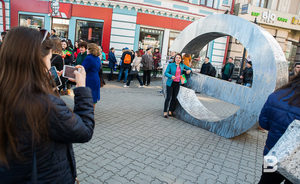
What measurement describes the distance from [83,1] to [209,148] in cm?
1130

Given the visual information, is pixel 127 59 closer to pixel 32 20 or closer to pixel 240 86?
pixel 32 20

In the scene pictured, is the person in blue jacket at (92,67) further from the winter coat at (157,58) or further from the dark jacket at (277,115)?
the winter coat at (157,58)

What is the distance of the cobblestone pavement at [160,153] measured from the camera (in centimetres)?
346

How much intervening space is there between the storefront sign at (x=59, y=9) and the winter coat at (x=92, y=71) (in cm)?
904

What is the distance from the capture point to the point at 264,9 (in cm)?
1573

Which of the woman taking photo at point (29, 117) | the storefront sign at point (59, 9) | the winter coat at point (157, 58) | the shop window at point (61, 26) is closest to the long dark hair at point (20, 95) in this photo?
the woman taking photo at point (29, 117)

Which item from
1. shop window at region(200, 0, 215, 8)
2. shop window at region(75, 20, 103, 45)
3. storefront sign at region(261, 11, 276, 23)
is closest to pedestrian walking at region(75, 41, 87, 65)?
shop window at region(75, 20, 103, 45)

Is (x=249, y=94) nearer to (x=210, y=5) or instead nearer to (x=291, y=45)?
(x=210, y=5)

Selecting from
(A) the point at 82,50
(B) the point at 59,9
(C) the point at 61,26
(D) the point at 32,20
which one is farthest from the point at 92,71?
(D) the point at 32,20

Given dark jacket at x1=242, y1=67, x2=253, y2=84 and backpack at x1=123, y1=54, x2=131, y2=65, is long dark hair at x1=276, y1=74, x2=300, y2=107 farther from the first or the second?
backpack at x1=123, y1=54, x2=131, y2=65

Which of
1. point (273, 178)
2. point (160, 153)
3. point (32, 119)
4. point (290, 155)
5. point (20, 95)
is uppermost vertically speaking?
point (20, 95)

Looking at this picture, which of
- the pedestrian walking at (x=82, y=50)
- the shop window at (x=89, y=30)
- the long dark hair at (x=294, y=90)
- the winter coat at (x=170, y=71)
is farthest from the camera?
the shop window at (x=89, y=30)

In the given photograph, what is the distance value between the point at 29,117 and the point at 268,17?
17788mm

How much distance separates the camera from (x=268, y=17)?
1584 cm
